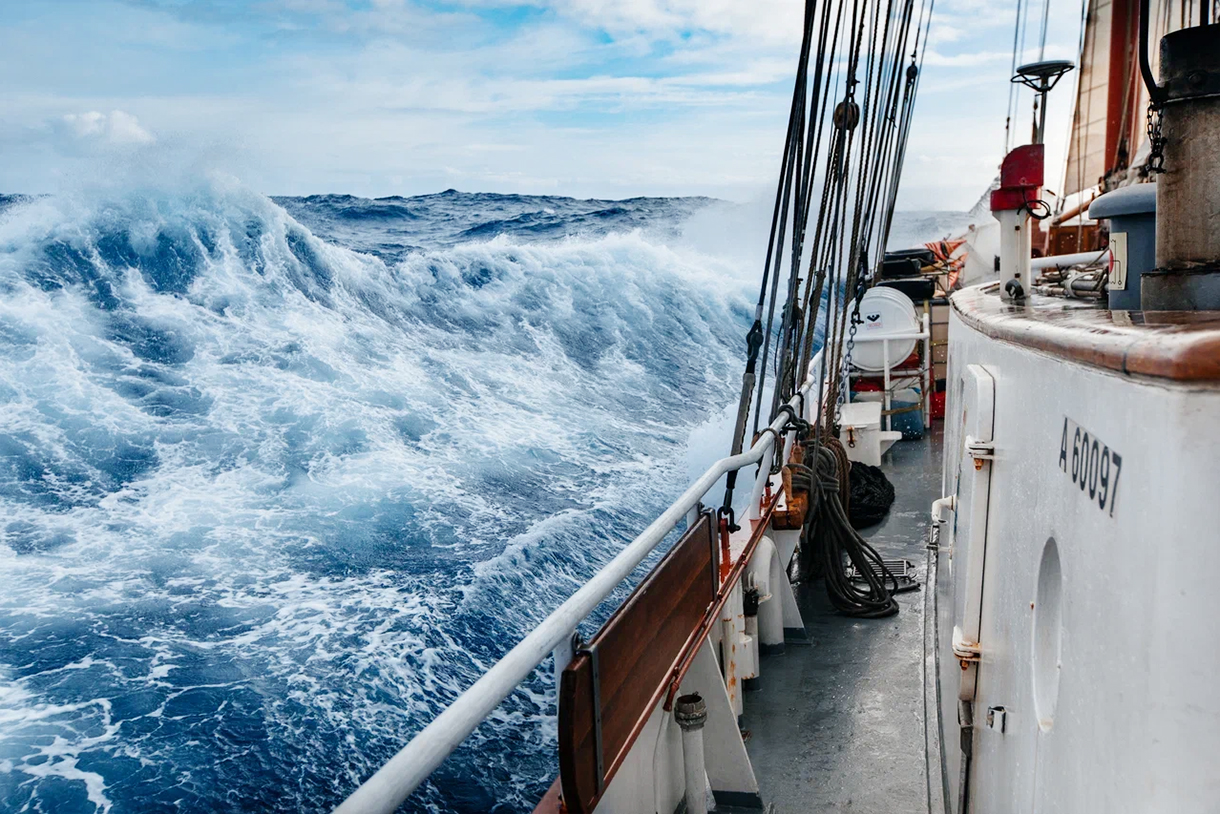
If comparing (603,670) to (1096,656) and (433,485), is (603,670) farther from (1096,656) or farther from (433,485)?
(433,485)

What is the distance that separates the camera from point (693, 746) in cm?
286

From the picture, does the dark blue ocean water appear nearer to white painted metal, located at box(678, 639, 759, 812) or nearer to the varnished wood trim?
white painted metal, located at box(678, 639, 759, 812)

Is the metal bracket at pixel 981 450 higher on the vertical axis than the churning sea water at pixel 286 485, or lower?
higher

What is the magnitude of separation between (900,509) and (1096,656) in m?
6.05

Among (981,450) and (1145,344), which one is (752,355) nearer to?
(981,450)

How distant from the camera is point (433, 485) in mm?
11094

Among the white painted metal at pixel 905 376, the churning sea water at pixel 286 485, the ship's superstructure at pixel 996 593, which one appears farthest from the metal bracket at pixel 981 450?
the white painted metal at pixel 905 376

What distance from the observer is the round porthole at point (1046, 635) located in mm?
1442

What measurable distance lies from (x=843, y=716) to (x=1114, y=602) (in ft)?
9.80

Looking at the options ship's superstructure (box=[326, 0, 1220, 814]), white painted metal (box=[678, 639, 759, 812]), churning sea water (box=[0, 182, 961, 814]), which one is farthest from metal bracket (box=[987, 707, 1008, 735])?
churning sea water (box=[0, 182, 961, 814])

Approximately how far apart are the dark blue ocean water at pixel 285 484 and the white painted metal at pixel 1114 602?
4.41 m

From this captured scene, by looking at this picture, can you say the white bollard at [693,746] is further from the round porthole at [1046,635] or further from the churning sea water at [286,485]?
the churning sea water at [286,485]

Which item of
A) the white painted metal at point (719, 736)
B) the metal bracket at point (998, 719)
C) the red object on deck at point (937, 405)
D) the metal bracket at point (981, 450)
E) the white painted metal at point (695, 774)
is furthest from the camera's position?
the red object on deck at point (937, 405)

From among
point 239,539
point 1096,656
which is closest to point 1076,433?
point 1096,656
